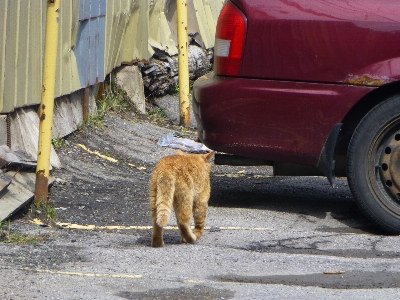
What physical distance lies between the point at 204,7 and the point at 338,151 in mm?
8627

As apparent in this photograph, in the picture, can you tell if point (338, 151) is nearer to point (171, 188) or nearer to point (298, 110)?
point (298, 110)

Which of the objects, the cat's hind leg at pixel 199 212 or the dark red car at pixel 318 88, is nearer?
the cat's hind leg at pixel 199 212

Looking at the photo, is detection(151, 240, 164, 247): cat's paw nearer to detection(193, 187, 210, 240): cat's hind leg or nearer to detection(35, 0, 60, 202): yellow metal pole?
detection(193, 187, 210, 240): cat's hind leg

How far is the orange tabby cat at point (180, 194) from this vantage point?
5.38 m

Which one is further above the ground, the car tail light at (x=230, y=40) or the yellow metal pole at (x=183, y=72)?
the car tail light at (x=230, y=40)

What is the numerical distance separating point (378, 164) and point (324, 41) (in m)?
1.02

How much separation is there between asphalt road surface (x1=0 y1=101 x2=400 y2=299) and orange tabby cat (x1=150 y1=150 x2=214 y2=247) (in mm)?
142

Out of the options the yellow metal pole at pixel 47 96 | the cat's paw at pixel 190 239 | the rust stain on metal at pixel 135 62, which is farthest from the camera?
the rust stain on metal at pixel 135 62

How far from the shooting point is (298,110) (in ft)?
20.4

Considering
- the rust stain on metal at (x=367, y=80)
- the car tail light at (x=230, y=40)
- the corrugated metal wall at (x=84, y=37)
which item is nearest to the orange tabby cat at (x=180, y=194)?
the car tail light at (x=230, y=40)

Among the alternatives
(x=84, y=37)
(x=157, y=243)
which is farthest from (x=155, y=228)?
(x=84, y=37)

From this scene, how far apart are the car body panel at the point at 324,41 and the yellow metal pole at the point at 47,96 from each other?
4.72 ft

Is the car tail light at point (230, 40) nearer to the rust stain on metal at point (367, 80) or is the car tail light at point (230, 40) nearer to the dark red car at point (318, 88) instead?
the dark red car at point (318, 88)

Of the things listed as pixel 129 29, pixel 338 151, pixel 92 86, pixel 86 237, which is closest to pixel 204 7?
pixel 129 29
